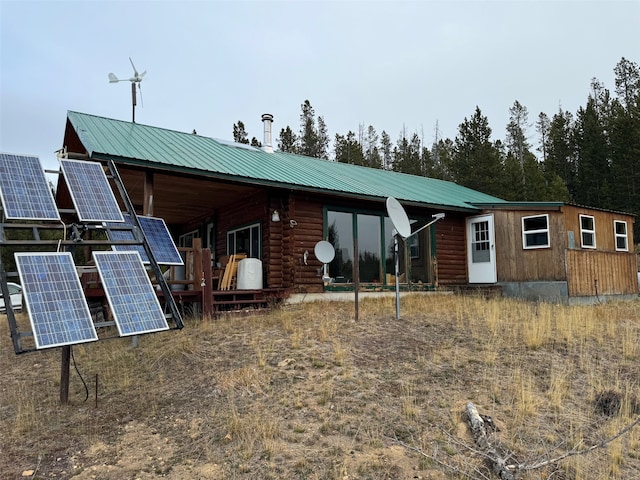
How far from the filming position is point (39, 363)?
7.26m

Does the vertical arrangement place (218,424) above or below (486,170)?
below

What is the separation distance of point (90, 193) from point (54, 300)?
71.7 inches

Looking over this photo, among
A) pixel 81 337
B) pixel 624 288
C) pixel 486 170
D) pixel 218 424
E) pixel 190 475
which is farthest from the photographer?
pixel 486 170

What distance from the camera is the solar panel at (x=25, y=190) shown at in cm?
479

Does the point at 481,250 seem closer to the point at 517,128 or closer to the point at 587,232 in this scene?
the point at 587,232

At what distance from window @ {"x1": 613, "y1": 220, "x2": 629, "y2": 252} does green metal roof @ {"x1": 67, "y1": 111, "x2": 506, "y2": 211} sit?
4751 millimetres

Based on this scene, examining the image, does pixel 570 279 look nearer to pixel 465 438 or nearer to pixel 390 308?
pixel 390 308

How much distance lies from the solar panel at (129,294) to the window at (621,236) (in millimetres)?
15117

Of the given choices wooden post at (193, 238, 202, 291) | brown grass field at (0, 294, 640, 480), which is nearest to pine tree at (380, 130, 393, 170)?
wooden post at (193, 238, 202, 291)

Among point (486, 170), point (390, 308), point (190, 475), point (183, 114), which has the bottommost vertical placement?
point (190, 475)

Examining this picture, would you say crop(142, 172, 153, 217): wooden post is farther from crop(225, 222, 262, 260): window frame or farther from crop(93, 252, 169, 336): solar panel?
crop(93, 252, 169, 336): solar panel

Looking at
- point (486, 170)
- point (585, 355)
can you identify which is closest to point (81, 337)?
point (585, 355)

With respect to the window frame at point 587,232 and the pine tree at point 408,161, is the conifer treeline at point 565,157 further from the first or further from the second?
the window frame at point 587,232

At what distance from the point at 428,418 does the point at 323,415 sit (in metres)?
1.05
